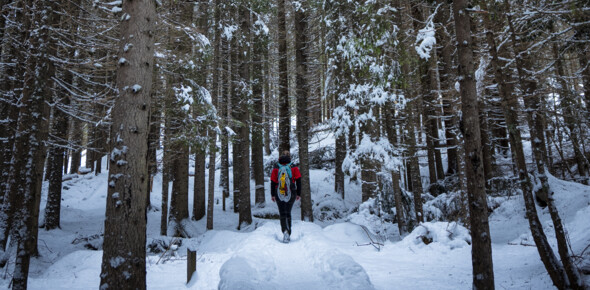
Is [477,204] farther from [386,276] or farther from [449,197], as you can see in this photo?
[449,197]

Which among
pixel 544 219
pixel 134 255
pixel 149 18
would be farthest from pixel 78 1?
pixel 544 219

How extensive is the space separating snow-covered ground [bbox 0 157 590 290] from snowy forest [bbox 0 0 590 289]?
49mm

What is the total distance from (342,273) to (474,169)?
2.54 meters

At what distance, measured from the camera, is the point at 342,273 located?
5.02 m

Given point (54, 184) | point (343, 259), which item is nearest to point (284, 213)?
point (343, 259)

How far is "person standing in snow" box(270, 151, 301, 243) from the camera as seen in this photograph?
822cm

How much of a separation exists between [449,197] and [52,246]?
14121mm

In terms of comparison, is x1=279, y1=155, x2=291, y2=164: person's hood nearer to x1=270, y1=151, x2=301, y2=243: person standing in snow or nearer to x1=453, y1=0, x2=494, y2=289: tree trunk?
x1=270, y1=151, x2=301, y2=243: person standing in snow

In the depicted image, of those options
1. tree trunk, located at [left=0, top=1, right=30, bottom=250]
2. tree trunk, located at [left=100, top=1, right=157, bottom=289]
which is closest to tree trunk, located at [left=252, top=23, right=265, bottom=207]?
tree trunk, located at [left=0, top=1, right=30, bottom=250]

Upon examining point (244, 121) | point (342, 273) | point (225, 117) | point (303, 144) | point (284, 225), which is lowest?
point (342, 273)

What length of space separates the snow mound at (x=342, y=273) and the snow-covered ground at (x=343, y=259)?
2cm

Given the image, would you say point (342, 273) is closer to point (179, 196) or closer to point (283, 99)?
point (283, 99)

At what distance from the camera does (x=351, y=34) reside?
10.1 meters

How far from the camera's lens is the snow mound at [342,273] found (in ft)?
15.0
